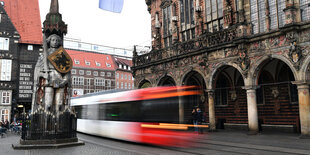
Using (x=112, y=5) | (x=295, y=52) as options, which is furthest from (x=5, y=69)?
(x=295, y=52)

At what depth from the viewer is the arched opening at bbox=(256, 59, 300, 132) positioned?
1786cm

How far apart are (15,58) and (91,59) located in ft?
109

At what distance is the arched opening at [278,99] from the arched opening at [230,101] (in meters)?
1.51

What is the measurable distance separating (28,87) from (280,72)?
3314 cm

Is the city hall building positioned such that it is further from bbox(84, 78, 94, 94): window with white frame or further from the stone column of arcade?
bbox(84, 78, 94, 94): window with white frame

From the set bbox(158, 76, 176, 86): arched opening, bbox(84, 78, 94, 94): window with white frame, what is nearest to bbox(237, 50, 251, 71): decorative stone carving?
bbox(158, 76, 176, 86): arched opening

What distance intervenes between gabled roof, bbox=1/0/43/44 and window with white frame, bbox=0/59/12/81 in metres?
3.82

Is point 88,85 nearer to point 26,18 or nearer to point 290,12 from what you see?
point 26,18

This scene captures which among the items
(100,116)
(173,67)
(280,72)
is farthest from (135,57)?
(280,72)

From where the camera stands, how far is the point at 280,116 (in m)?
18.6

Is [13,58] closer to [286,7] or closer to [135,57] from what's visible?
[135,57]

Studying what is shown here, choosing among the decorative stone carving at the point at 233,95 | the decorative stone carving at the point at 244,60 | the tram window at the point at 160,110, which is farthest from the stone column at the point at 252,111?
the tram window at the point at 160,110

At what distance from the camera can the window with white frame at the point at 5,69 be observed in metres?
36.7

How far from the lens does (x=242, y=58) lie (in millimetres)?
17250
